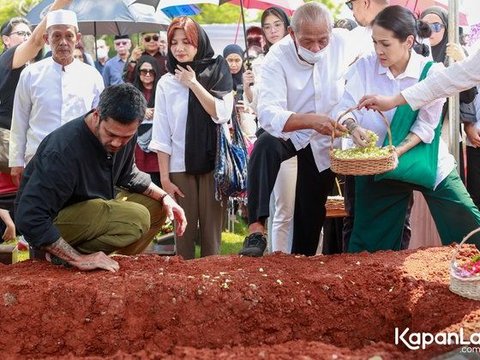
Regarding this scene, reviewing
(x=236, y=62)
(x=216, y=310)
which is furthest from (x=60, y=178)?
(x=236, y=62)

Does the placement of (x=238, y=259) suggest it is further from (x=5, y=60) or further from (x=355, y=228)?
(x=5, y=60)

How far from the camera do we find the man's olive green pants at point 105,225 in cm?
566

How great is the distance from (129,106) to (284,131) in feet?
3.95

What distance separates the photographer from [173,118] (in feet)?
22.4

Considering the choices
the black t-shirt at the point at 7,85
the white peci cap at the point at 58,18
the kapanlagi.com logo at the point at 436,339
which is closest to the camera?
the kapanlagi.com logo at the point at 436,339

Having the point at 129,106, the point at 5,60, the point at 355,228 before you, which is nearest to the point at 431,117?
the point at 355,228

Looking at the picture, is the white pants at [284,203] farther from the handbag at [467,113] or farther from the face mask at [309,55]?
the handbag at [467,113]

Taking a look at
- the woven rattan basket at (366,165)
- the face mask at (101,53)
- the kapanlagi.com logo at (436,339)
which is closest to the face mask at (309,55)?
the woven rattan basket at (366,165)

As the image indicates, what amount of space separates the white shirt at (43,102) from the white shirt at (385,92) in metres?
2.15

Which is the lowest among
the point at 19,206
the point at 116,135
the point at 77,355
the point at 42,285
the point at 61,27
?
the point at 77,355

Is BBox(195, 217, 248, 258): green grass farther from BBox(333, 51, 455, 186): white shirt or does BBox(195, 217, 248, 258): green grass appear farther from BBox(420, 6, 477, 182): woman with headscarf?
BBox(333, 51, 455, 186): white shirt

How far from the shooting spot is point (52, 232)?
16.9 ft

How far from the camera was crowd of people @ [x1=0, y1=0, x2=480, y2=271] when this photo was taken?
5.43 metres

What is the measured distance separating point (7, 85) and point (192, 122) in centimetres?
174
